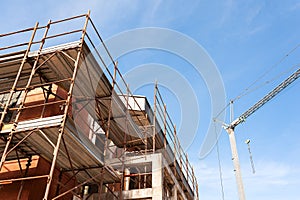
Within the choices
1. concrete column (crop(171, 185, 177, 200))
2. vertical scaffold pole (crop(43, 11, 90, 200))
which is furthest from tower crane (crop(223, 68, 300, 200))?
vertical scaffold pole (crop(43, 11, 90, 200))

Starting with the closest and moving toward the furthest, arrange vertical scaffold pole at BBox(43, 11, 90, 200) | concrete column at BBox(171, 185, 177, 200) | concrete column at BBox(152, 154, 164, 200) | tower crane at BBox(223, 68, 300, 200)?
vertical scaffold pole at BBox(43, 11, 90, 200) → concrete column at BBox(152, 154, 164, 200) → concrete column at BBox(171, 185, 177, 200) → tower crane at BBox(223, 68, 300, 200)

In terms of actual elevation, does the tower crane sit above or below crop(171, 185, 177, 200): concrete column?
above

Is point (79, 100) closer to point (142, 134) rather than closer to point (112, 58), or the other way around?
point (112, 58)

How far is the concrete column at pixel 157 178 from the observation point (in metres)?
9.84

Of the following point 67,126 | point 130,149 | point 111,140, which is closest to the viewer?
point 67,126

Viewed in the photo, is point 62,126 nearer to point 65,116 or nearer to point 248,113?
point 65,116

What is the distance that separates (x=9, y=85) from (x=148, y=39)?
7170mm

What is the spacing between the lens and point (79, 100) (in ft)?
37.8

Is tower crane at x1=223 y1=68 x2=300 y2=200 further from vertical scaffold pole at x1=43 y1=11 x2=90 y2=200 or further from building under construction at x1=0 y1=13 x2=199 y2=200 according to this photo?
vertical scaffold pole at x1=43 y1=11 x2=90 y2=200

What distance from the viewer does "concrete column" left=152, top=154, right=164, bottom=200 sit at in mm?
9841

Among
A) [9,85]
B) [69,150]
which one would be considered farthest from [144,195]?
[9,85]

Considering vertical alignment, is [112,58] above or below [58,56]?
above

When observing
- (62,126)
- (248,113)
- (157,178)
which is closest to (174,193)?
(157,178)

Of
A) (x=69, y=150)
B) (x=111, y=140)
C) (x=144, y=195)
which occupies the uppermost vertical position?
(x=111, y=140)
